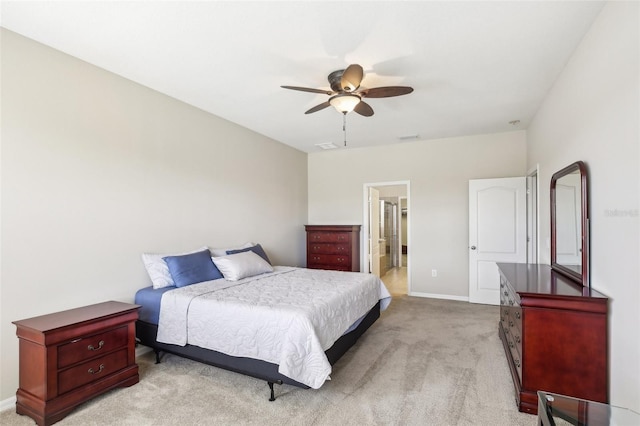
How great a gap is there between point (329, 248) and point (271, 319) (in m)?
3.48

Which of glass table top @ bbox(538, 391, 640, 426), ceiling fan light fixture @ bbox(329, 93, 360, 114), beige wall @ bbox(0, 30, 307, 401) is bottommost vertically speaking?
glass table top @ bbox(538, 391, 640, 426)

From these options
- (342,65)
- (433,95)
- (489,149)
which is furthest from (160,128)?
(489,149)

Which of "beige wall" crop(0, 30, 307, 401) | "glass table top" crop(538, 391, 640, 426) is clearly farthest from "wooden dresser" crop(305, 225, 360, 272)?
"glass table top" crop(538, 391, 640, 426)

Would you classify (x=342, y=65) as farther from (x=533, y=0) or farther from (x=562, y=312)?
(x=562, y=312)

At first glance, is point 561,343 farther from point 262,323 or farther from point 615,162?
point 262,323

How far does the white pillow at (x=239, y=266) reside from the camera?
3664 millimetres

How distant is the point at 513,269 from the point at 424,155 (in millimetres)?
2922

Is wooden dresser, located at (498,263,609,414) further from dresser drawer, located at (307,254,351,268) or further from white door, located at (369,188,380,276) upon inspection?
white door, located at (369,188,380,276)

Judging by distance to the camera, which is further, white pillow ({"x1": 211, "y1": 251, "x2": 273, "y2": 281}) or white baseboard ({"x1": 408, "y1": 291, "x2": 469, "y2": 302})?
white baseboard ({"x1": 408, "y1": 291, "x2": 469, "y2": 302})

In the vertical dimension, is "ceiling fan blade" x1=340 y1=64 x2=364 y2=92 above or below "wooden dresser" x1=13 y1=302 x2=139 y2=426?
above

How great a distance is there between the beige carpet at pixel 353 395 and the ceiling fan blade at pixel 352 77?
243 cm

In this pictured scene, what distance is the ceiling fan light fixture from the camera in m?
2.81

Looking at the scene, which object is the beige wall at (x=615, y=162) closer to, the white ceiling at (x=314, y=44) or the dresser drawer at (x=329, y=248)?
the white ceiling at (x=314, y=44)

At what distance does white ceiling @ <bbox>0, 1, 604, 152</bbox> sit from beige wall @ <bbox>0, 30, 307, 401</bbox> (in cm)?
26
